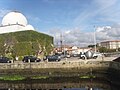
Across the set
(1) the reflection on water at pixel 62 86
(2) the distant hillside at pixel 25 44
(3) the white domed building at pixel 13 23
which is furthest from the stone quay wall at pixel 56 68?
(3) the white domed building at pixel 13 23

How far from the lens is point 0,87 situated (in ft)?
104

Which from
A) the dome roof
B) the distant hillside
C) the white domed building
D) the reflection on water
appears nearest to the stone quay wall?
the reflection on water

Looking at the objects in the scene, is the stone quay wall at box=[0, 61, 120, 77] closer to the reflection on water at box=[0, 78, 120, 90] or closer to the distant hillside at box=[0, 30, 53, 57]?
the reflection on water at box=[0, 78, 120, 90]

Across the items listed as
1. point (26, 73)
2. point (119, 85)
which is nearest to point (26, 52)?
point (26, 73)

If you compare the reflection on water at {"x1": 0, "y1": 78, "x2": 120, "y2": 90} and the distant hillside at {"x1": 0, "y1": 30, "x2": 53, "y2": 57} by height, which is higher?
the distant hillside at {"x1": 0, "y1": 30, "x2": 53, "y2": 57}

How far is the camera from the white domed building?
101m

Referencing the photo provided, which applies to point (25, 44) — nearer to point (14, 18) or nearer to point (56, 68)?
point (14, 18)

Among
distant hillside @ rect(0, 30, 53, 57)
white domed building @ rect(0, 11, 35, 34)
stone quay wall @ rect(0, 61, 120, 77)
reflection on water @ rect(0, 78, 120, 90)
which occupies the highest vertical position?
white domed building @ rect(0, 11, 35, 34)

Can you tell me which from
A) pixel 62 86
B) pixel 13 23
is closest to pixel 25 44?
pixel 13 23

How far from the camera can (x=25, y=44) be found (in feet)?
280

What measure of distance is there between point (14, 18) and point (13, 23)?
2.51 meters

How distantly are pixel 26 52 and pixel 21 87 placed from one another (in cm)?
5079

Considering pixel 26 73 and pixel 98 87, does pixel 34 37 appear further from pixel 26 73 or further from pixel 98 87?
pixel 98 87

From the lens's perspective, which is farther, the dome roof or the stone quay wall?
the dome roof
